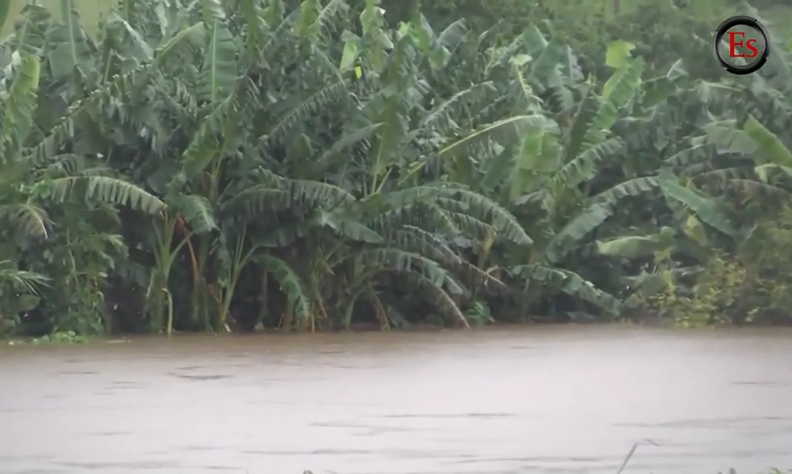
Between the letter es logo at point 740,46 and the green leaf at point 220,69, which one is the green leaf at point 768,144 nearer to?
the green leaf at point 220,69

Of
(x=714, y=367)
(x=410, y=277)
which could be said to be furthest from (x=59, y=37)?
(x=714, y=367)

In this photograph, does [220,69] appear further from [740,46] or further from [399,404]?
[740,46]

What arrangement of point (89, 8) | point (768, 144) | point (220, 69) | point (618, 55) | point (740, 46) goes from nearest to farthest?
1. point (740, 46)
2. point (220, 69)
3. point (768, 144)
4. point (618, 55)
5. point (89, 8)

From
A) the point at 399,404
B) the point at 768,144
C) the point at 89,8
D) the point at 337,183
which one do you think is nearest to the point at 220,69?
the point at 337,183

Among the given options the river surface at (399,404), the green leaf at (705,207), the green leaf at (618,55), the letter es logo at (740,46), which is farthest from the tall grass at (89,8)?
the letter es logo at (740,46)

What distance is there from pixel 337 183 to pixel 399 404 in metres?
7.31

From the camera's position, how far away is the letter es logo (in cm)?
890

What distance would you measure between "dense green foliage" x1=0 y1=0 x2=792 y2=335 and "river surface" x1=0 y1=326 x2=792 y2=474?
0.92 metres

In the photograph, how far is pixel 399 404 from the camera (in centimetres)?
1089

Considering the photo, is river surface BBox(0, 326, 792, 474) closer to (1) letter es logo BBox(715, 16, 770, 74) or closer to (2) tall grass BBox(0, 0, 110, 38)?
(1) letter es logo BBox(715, 16, 770, 74)

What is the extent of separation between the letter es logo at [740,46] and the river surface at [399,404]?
197 cm

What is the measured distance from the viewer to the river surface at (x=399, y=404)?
8.10 meters

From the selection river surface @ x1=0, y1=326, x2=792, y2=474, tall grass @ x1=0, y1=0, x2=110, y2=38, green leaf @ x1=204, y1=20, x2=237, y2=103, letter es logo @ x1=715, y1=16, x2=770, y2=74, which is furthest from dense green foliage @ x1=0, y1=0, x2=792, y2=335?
letter es logo @ x1=715, y1=16, x2=770, y2=74

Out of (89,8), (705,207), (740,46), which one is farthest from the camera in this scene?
(89,8)
